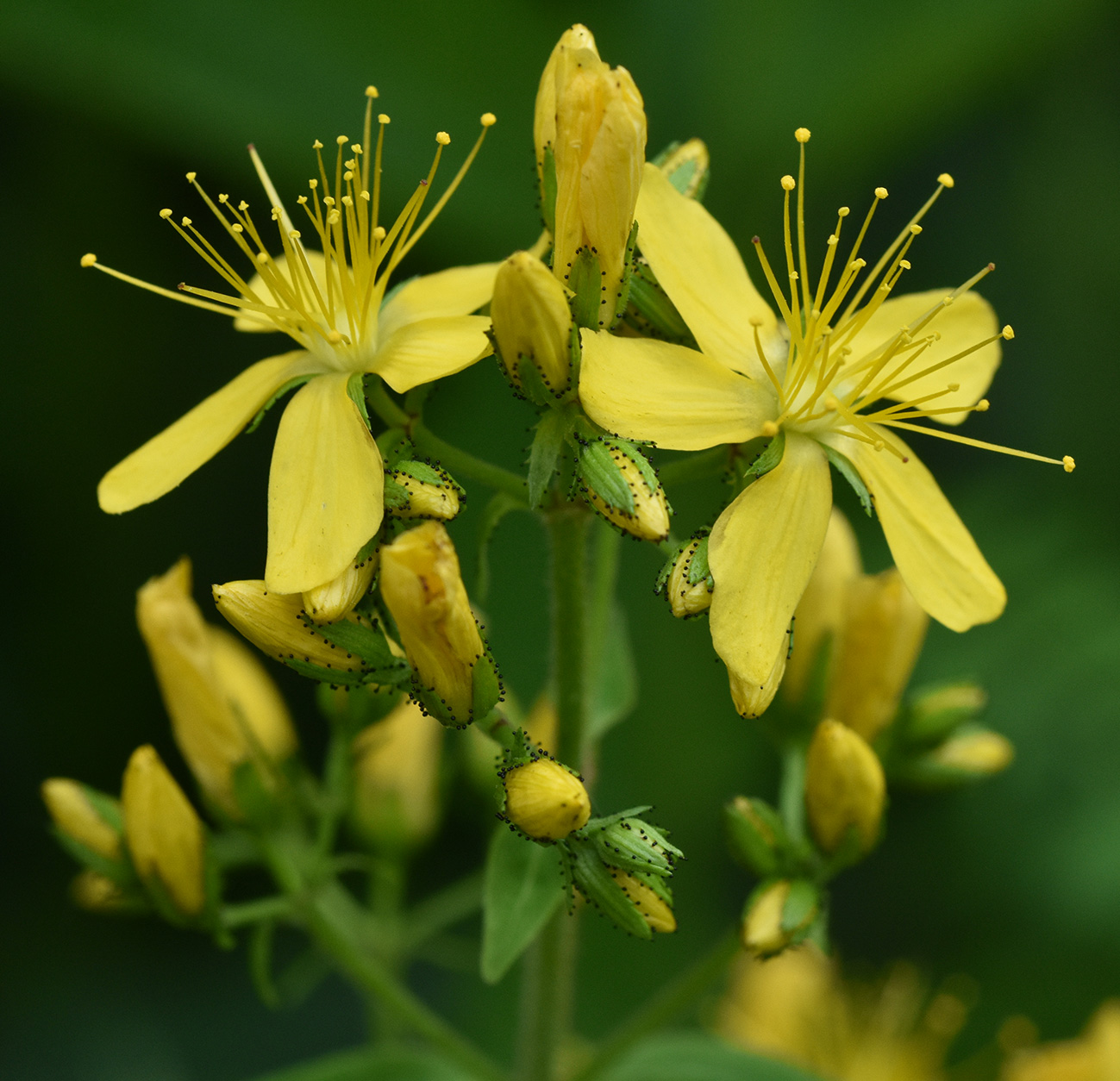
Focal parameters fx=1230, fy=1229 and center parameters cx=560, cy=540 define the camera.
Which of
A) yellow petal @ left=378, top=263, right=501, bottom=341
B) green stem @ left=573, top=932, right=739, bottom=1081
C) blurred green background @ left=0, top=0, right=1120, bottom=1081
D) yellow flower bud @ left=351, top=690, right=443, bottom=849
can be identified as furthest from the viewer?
blurred green background @ left=0, top=0, right=1120, bottom=1081

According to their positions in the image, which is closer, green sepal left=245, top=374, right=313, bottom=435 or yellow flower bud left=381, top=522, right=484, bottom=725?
yellow flower bud left=381, top=522, right=484, bottom=725

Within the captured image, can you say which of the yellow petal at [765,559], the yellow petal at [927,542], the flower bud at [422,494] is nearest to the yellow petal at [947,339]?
the yellow petal at [927,542]

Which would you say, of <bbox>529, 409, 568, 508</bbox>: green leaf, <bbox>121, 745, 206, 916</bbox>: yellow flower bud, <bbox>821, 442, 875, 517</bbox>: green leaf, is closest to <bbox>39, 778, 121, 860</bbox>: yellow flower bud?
<bbox>121, 745, 206, 916</bbox>: yellow flower bud

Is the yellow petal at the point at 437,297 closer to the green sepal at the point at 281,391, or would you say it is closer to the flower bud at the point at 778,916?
the green sepal at the point at 281,391

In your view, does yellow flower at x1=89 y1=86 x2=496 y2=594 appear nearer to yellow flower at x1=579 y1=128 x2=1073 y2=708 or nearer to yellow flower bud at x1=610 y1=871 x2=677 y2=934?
yellow flower at x1=579 y1=128 x2=1073 y2=708

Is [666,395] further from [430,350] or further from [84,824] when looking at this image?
[84,824]

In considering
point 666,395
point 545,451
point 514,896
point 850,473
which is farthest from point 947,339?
point 514,896

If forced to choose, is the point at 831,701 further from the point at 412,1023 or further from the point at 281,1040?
the point at 281,1040
